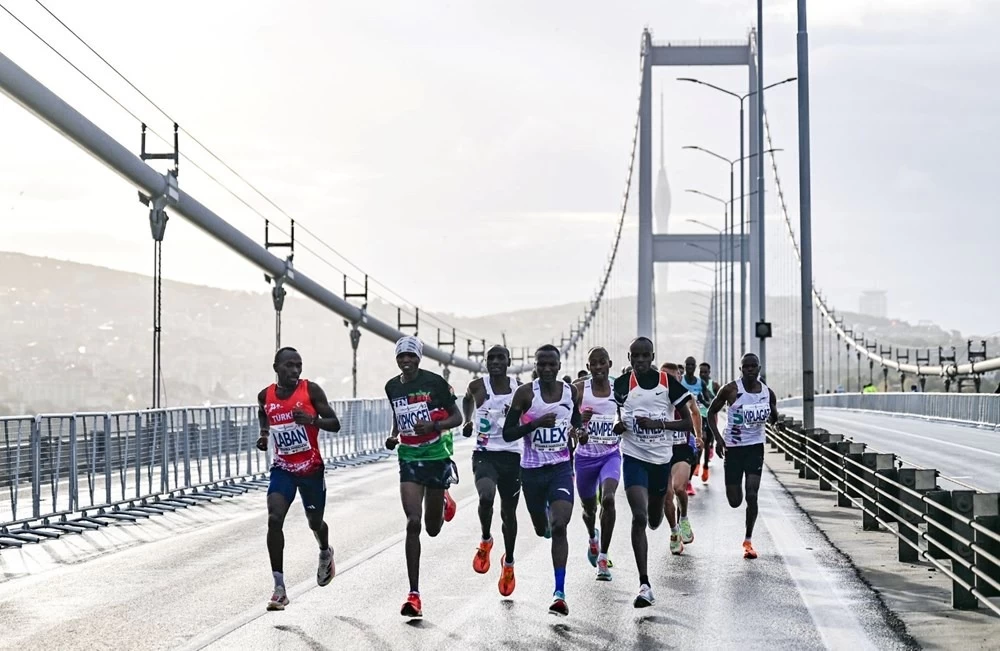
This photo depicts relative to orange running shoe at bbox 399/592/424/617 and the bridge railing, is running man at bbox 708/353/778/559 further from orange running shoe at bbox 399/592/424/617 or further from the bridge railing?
the bridge railing

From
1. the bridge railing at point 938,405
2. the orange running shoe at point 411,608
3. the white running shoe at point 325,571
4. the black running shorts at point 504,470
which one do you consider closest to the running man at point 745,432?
the black running shorts at point 504,470

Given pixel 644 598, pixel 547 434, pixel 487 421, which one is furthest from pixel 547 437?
pixel 644 598

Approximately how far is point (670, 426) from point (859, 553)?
11.2ft

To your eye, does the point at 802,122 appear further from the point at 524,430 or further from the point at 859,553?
the point at 524,430

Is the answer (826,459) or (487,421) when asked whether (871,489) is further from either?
(487,421)

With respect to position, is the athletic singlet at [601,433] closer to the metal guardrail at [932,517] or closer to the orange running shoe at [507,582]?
the orange running shoe at [507,582]

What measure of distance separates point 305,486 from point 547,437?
63.2 inches

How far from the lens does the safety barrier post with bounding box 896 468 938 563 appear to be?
12.9 m

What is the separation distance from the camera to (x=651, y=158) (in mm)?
89250

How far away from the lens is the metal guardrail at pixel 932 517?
990 cm

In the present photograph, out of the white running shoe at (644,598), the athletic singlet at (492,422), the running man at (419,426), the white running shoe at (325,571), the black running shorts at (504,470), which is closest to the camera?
the white running shoe at (644,598)

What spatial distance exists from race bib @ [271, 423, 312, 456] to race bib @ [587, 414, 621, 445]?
2077mm

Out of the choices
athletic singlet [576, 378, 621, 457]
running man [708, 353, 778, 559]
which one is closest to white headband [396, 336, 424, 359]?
athletic singlet [576, 378, 621, 457]

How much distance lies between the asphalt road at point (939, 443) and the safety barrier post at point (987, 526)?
14.4 meters
